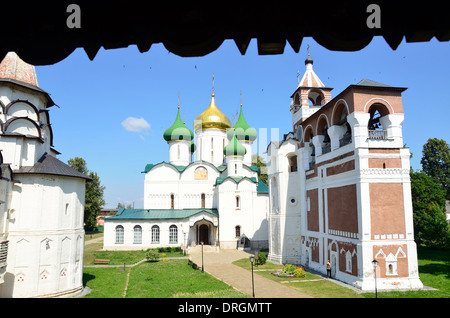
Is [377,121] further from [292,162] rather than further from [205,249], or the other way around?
[205,249]

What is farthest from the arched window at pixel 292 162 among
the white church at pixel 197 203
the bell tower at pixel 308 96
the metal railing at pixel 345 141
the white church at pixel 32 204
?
the white church at pixel 32 204

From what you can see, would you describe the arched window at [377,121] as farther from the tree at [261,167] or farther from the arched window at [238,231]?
the tree at [261,167]

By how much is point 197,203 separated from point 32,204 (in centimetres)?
2162

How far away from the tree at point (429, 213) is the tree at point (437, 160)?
10446 millimetres

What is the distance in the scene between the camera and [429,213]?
2950 centimetres

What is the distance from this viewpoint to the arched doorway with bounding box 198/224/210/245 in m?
33.1

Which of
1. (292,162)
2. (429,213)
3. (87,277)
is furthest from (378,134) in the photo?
(429,213)

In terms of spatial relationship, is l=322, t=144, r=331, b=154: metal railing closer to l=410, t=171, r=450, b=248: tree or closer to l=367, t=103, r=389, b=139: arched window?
l=367, t=103, r=389, b=139: arched window

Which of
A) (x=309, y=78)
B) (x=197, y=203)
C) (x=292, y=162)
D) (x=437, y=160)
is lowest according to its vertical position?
(x=197, y=203)

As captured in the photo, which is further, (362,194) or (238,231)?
(238,231)

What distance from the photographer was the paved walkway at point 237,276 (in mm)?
15336

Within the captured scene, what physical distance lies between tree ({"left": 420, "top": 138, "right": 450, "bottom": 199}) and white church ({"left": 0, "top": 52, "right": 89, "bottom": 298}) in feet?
131
